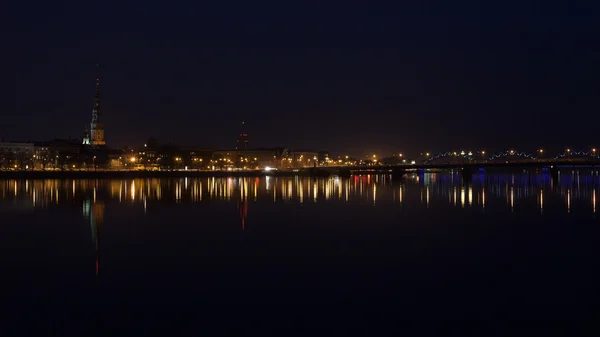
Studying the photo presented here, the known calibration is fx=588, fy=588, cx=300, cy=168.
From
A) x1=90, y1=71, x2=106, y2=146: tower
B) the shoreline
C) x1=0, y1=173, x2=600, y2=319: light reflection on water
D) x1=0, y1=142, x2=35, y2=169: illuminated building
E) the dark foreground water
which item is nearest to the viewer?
Answer: the dark foreground water

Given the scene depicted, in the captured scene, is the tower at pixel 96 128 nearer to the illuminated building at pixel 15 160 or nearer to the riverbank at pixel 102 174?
the illuminated building at pixel 15 160

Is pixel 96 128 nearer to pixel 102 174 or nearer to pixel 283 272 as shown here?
pixel 102 174

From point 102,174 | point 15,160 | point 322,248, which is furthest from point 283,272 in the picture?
point 15,160

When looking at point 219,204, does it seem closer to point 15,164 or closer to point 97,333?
point 97,333

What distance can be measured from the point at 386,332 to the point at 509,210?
77.2 feet

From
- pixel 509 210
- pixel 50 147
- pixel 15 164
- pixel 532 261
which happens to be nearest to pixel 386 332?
pixel 532 261

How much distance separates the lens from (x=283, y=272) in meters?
14.1

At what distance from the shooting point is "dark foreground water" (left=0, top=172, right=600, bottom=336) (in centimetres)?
1048

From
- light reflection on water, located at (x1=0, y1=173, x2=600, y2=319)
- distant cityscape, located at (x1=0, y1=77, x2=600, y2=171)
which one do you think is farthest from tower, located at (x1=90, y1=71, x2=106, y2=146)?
light reflection on water, located at (x1=0, y1=173, x2=600, y2=319)

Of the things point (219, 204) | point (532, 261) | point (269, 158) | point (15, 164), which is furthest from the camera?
point (269, 158)

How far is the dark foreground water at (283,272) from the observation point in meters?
10.5

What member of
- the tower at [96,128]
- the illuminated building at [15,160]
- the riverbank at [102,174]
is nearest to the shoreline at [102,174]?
the riverbank at [102,174]

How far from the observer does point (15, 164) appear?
333 feet

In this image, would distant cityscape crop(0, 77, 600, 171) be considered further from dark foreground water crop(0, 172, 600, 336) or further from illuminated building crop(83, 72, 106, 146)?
dark foreground water crop(0, 172, 600, 336)
